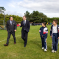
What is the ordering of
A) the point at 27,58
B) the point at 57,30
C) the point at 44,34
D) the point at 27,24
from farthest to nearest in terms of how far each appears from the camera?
the point at 27,24
the point at 44,34
the point at 57,30
the point at 27,58

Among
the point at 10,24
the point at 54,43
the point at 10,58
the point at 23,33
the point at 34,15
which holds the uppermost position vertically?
the point at 34,15

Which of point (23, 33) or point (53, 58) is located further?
point (23, 33)

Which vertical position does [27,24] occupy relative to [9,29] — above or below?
above

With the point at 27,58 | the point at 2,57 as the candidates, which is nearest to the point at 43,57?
the point at 27,58

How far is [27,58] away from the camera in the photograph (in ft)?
11.5

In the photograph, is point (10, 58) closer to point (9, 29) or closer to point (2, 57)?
point (2, 57)

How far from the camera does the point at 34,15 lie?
68000 millimetres

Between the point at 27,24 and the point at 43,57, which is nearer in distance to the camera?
the point at 43,57

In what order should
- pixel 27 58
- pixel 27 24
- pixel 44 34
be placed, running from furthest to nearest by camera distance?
1. pixel 27 24
2. pixel 44 34
3. pixel 27 58


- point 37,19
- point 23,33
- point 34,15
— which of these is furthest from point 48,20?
point 23,33

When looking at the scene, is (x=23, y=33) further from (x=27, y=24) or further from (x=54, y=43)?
(x=54, y=43)

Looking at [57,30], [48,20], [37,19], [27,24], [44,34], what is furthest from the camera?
[37,19]

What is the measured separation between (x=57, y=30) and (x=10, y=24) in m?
2.93

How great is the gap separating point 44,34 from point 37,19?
60777 millimetres
